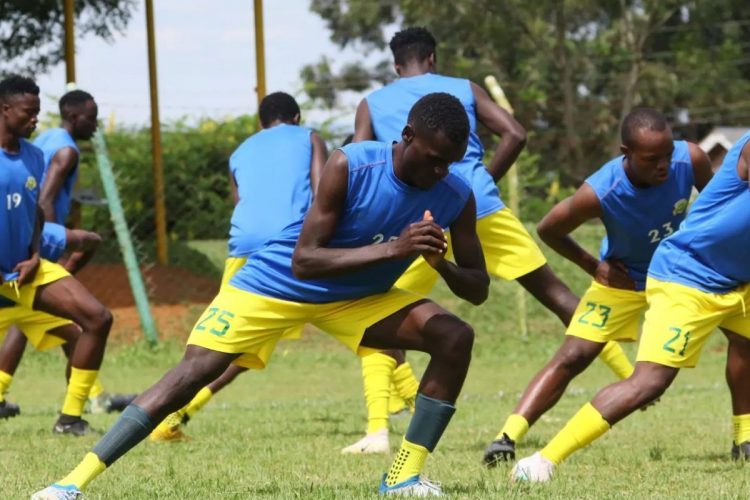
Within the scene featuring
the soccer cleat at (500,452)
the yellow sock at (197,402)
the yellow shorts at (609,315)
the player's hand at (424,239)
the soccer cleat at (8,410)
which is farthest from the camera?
the soccer cleat at (8,410)

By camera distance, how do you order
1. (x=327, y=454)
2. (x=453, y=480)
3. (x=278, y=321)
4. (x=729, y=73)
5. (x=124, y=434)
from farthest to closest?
(x=729, y=73), (x=327, y=454), (x=453, y=480), (x=278, y=321), (x=124, y=434)

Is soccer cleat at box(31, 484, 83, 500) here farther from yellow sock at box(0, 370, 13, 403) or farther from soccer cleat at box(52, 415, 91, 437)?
yellow sock at box(0, 370, 13, 403)

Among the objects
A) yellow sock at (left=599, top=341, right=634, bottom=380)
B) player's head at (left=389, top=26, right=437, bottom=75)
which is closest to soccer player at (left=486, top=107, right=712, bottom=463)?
yellow sock at (left=599, top=341, right=634, bottom=380)

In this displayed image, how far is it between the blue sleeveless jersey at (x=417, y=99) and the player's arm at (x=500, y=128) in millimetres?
55

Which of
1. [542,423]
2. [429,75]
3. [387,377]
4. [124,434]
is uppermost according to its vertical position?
[429,75]

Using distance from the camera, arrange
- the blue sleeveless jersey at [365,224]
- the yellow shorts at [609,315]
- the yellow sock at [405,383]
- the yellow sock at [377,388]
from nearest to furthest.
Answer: the blue sleeveless jersey at [365,224], the yellow shorts at [609,315], the yellow sock at [377,388], the yellow sock at [405,383]

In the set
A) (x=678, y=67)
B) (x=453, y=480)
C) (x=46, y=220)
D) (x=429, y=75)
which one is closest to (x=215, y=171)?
(x=46, y=220)

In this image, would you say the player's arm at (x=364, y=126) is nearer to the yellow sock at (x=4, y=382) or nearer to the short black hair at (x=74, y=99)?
the short black hair at (x=74, y=99)

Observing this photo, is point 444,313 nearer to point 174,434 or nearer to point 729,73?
point 174,434

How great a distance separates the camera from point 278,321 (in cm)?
641

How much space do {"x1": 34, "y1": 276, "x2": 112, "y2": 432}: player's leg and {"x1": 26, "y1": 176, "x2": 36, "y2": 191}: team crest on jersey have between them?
0.63 meters

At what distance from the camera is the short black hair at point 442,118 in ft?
19.4

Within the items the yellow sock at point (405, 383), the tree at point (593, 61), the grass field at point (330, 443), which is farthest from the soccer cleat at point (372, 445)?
the tree at point (593, 61)

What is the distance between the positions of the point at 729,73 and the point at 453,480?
1708 inches
